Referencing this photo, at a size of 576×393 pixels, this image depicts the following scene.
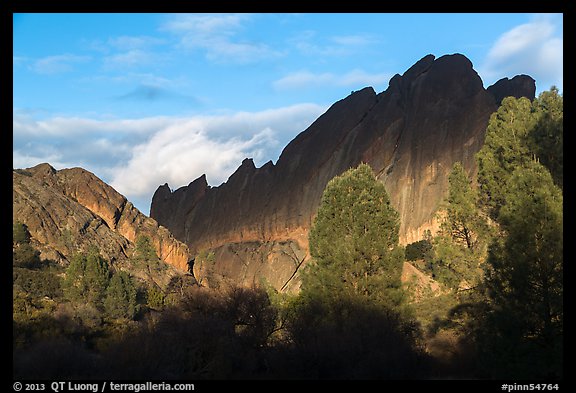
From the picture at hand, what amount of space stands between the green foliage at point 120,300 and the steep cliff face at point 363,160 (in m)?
49.7

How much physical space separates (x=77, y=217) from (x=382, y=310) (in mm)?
74614

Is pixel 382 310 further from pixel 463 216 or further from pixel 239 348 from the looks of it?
pixel 463 216

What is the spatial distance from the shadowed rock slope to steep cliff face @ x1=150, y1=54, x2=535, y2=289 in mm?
14717

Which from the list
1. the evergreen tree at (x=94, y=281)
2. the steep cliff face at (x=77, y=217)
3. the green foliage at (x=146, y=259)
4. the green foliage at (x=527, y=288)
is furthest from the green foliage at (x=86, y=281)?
the green foliage at (x=146, y=259)

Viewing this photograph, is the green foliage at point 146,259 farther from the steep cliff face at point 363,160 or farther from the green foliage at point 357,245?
the green foliage at point 357,245

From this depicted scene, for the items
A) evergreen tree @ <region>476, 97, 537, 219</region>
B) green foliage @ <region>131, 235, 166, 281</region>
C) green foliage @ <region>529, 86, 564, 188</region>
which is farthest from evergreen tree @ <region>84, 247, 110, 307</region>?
green foliage @ <region>131, 235, 166, 281</region>

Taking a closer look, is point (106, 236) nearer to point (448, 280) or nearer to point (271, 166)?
point (271, 166)

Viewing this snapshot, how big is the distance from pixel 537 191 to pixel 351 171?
10.9 m

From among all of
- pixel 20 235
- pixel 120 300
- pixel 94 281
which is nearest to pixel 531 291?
pixel 120 300

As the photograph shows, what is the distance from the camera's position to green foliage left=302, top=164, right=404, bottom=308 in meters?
26.1

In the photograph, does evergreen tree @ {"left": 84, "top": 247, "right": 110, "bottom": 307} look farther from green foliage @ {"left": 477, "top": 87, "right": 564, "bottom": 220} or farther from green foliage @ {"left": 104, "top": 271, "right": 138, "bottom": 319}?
green foliage @ {"left": 477, "top": 87, "right": 564, "bottom": 220}

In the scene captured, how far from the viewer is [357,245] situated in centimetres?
2630

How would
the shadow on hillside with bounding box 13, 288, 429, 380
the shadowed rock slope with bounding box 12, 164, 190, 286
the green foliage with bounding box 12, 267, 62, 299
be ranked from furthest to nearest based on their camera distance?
the shadowed rock slope with bounding box 12, 164, 190, 286 < the green foliage with bounding box 12, 267, 62, 299 < the shadow on hillside with bounding box 13, 288, 429, 380
